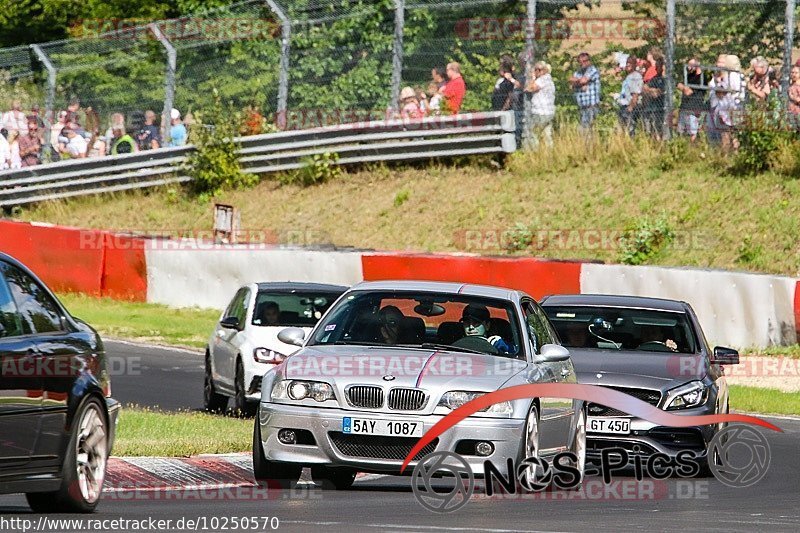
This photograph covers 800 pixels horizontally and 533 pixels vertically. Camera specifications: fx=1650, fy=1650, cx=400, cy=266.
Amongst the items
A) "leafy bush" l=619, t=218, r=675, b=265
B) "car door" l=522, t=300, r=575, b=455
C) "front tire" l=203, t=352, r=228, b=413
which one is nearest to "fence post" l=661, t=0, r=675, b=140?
"leafy bush" l=619, t=218, r=675, b=265

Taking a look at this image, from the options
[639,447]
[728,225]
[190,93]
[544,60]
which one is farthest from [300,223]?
[639,447]

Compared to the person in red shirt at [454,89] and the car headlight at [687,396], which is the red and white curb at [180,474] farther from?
the person in red shirt at [454,89]

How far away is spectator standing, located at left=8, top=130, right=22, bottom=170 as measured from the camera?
113 feet

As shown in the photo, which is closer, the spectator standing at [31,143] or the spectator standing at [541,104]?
the spectator standing at [541,104]

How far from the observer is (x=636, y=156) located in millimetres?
27984

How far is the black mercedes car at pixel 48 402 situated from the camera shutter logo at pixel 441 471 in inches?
76.0

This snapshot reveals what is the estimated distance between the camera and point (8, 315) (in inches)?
331

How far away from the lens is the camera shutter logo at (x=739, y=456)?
1255 cm

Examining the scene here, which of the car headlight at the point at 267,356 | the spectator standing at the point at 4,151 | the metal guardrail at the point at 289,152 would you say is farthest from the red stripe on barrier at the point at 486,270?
the spectator standing at the point at 4,151

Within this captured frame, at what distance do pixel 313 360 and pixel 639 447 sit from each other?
3.13 meters

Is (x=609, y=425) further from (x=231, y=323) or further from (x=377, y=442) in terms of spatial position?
(x=231, y=323)

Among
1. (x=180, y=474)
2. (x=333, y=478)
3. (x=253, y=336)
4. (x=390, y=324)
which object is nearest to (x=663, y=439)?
(x=390, y=324)

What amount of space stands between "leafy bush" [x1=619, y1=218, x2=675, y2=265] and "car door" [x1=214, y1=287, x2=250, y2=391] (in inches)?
360

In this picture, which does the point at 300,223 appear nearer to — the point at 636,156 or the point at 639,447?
the point at 636,156
